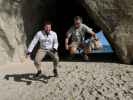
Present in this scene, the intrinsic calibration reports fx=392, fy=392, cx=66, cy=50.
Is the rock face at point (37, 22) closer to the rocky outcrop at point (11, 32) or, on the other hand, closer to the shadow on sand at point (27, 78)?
the rocky outcrop at point (11, 32)

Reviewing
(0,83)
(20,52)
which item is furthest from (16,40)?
(0,83)

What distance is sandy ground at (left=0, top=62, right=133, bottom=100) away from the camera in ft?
32.0

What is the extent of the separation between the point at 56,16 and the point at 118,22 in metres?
5.69

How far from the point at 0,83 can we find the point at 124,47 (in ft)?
13.2

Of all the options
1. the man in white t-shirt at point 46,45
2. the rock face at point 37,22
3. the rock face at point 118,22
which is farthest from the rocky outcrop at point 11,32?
the rock face at point 118,22

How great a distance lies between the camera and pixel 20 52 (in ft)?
45.2

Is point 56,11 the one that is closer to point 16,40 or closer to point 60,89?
point 16,40

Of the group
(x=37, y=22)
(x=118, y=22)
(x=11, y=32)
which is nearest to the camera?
(x=118, y=22)

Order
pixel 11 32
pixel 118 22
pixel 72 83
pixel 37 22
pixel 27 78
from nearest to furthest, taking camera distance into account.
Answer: pixel 72 83
pixel 27 78
pixel 118 22
pixel 11 32
pixel 37 22

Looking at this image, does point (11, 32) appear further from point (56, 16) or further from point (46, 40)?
point (56, 16)

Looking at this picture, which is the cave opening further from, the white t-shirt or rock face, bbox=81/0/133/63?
the white t-shirt

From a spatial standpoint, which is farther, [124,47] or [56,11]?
[56,11]

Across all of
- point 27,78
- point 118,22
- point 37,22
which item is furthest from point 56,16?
point 27,78

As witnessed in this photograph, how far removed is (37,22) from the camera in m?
15.1
